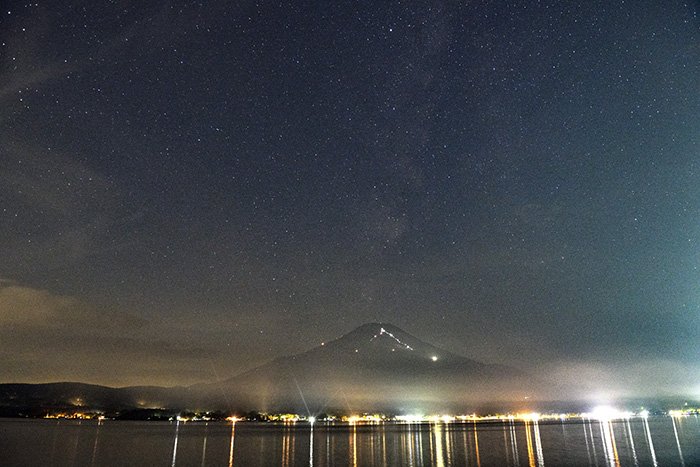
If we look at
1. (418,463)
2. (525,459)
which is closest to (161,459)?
(418,463)

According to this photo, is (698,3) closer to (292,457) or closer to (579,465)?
(579,465)

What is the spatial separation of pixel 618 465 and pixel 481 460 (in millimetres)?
14737

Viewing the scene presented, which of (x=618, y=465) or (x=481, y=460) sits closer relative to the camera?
(x=618, y=465)

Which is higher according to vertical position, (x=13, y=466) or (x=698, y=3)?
(x=698, y=3)

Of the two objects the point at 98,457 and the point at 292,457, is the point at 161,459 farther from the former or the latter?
the point at 292,457

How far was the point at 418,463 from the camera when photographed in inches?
2244

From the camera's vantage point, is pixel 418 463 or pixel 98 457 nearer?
pixel 418 463

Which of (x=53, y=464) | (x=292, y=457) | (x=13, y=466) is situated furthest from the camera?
(x=292, y=457)

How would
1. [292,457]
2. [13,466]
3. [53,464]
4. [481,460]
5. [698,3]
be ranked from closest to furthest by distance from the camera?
[698,3] → [13,466] → [53,464] → [481,460] → [292,457]

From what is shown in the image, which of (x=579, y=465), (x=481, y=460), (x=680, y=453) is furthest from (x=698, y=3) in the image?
(x=680, y=453)

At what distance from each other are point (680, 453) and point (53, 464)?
78.5m

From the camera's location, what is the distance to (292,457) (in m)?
66.9

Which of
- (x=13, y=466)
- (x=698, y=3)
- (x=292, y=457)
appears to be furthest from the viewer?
(x=292, y=457)

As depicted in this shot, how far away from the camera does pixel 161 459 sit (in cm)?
Result: 6097
